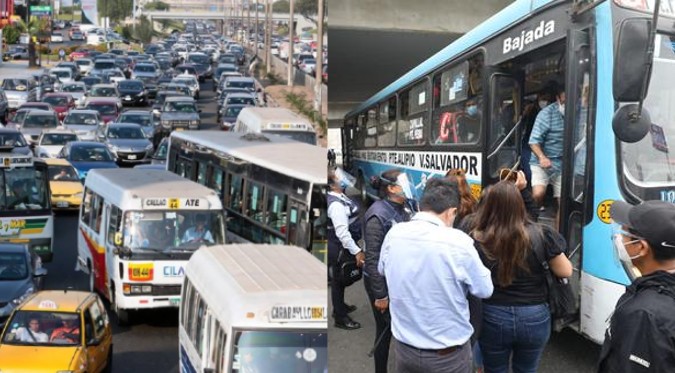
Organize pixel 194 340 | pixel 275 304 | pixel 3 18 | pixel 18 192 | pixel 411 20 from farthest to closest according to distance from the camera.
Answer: pixel 3 18
pixel 18 192
pixel 194 340
pixel 275 304
pixel 411 20

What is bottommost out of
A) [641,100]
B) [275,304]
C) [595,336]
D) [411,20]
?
[275,304]

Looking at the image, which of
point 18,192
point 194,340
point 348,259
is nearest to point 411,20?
point 348,259

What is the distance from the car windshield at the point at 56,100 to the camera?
110 feet

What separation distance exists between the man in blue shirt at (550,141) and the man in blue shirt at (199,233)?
840 cm

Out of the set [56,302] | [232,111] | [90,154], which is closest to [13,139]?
[90,154]

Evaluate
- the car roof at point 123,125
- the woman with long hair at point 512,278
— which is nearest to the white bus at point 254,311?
the woman with long hair at point 512,278

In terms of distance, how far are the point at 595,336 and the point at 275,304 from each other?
2549 mm

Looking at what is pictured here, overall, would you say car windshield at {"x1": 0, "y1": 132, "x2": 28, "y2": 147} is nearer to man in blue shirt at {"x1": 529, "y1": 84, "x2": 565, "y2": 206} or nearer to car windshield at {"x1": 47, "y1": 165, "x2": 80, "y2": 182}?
car windshield at {"x1": 47, "y1": 165, "x2": 80, "y2": 182}

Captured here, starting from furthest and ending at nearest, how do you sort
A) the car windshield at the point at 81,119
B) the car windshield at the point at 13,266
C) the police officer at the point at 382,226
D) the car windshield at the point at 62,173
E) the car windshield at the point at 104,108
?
the car windshield at the point at 104,108, the car windshield at the point at 81,119, the car windshield at the point at 62,173, the car windshield at the point at 13,266, the police officer at the point at 382,226

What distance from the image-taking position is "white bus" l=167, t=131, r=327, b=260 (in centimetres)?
777

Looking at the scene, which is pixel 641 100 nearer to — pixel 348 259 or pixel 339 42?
pixel 339 42

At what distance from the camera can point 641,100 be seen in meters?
2.68

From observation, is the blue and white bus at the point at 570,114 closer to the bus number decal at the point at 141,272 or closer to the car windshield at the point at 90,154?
the bus number decal at the point at 141,272

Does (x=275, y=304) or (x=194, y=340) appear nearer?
(x=275, y=304)
